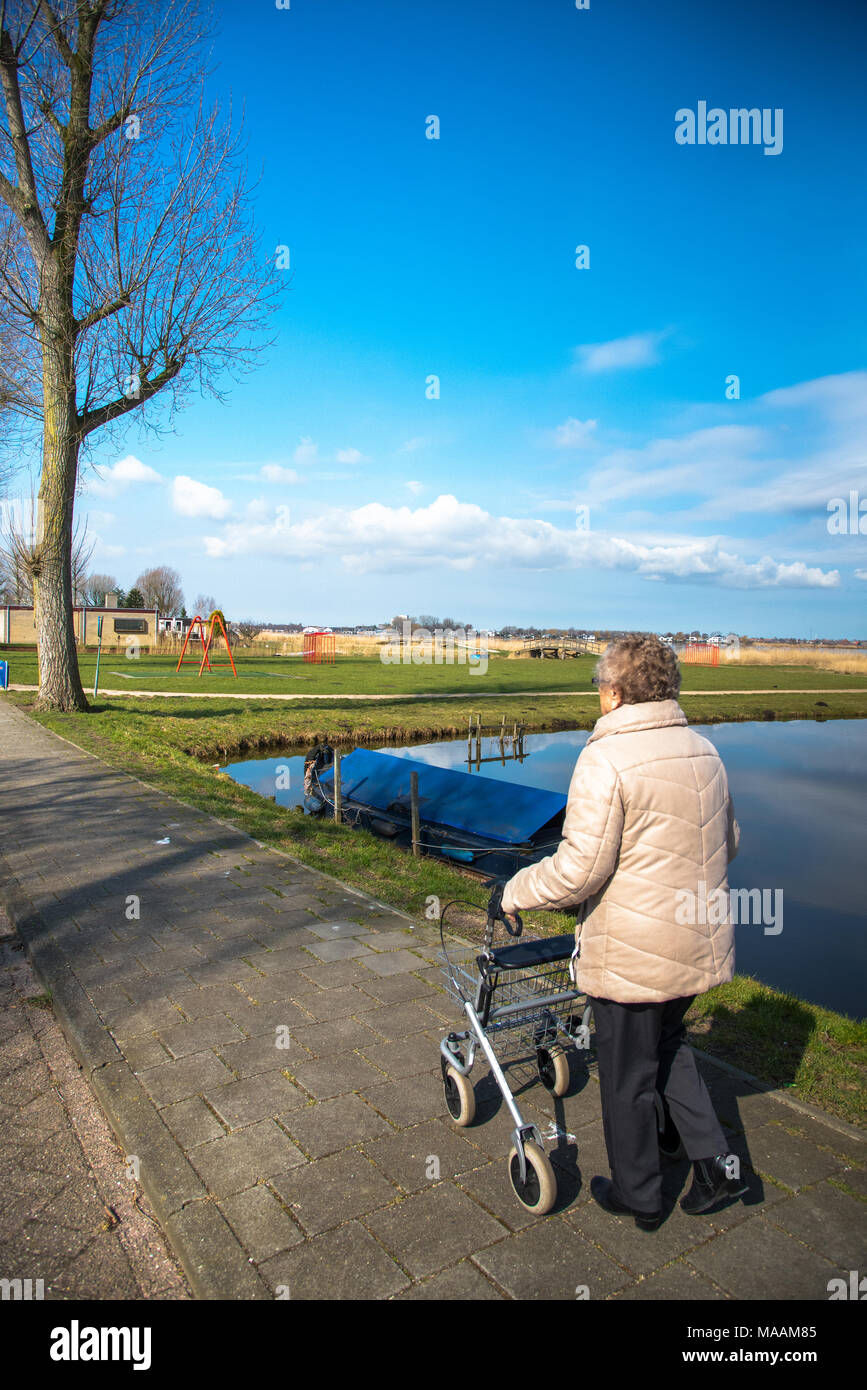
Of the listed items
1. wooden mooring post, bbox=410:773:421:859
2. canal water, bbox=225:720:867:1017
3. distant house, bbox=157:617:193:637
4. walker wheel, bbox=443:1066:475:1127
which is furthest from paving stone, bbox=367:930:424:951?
distant house, bbox=157:617:193:637

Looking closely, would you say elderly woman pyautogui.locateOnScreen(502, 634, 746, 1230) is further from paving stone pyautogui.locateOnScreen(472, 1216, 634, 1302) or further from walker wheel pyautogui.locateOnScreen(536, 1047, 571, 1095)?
walker wheel pyautogui.locateOnScreen(536, 1047, 571, 1095)

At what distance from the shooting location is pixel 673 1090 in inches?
105

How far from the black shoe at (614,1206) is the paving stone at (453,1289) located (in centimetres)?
51

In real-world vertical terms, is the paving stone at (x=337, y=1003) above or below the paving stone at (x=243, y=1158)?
above

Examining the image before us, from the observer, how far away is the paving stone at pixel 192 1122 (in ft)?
9.78

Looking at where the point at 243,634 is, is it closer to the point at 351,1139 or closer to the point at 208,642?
the point at 208,642

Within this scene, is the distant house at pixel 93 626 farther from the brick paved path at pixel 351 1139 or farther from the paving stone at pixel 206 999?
the paving stone at pixel 206 999

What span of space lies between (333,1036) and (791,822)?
1458cm

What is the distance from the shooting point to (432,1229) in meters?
2.52

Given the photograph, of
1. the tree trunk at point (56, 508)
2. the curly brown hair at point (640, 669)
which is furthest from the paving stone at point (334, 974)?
the tree trunk at point (56, 508)

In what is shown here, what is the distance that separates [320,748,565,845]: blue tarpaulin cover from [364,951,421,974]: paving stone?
636cm

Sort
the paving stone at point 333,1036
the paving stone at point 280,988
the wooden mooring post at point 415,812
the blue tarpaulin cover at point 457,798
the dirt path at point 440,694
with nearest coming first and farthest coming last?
the paving stone at point 333,1036 → the paving stone at point 280,988 → the wooden mooring post at point 415,812 → the blue tarpaulin cover at point 457,798 → the dirt path at point 440,694
